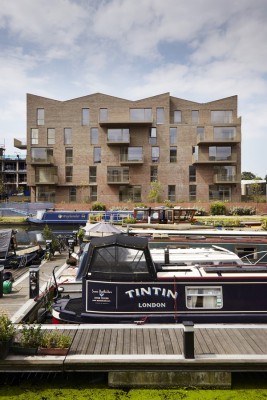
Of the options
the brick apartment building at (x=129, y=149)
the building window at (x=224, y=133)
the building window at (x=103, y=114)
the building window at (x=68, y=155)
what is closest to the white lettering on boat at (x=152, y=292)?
the brick apartment building at (x=129, y=149)

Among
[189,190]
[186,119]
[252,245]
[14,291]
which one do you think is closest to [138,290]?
[14,291]

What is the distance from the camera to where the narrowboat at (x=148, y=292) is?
1029cm

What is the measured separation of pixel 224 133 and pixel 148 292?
47642 millimetres

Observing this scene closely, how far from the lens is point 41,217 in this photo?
45844 millimetres

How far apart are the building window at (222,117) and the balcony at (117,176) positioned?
15.5 meters

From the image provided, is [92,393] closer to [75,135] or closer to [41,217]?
[41,217]

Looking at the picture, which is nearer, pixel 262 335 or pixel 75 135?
pixel 262 335

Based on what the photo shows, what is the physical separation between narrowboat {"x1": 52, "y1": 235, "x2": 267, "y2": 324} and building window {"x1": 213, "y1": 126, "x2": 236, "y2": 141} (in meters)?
46.0

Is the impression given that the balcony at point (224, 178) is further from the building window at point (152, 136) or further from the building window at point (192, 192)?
the building window at point (152, 136)

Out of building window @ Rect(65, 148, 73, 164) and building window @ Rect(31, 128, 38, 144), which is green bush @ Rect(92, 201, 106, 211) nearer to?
building window @ Rect(65, 148, 73, 164)

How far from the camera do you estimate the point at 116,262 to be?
10.4 metres

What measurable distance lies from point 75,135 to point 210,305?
49408mm

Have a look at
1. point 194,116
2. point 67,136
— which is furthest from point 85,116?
point 194,116

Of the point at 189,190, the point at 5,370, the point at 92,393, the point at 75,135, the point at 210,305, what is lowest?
the point at 92,393
